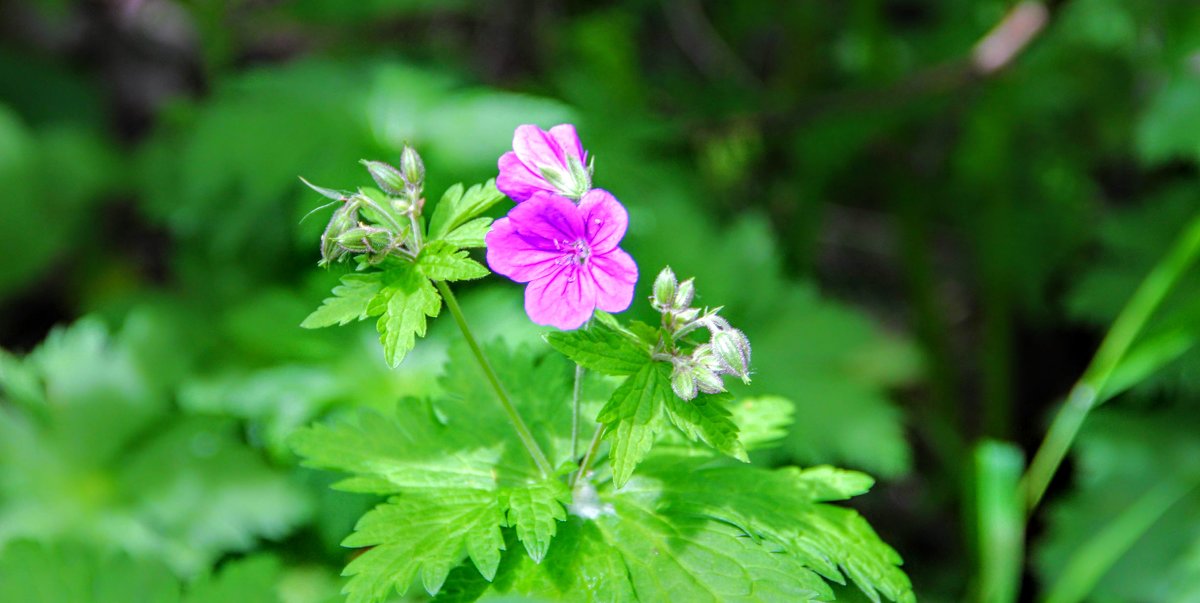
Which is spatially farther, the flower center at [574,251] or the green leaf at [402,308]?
the flower center at [574,251]

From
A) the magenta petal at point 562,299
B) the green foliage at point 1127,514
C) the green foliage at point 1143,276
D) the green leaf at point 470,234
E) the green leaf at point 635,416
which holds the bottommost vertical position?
the green foliage at point 1127,514

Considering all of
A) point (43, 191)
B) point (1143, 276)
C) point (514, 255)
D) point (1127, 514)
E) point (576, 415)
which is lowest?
point (1127, 514)

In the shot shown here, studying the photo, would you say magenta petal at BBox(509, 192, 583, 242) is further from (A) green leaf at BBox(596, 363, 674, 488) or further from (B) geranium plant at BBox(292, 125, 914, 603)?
(A) green leaf at BBox(596, 363, 674, 488)

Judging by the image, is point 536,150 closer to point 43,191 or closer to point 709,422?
point 709,422

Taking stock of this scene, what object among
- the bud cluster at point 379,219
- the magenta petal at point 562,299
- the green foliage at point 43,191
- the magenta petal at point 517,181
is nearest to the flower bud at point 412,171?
the bud cluster at point 379,219

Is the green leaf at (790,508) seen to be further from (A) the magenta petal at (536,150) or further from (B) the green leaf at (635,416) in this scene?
(A) the magenta petal at (536,150)

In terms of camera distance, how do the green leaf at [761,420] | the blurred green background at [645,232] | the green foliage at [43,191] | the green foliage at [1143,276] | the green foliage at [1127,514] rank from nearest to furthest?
the green leaf at [761,420]
the blurred green background at [645,232]
the green foliage at [1127,514]
the green foliage at [1143,276]
the green foliage at [43,191]

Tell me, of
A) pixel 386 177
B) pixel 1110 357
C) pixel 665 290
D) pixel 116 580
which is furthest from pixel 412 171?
pixel 1110 357
